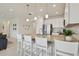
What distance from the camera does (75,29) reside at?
171 centimetres

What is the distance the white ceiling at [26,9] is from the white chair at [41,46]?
0.31 m

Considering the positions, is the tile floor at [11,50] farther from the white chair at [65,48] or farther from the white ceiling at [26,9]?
the white chair at [65,48]


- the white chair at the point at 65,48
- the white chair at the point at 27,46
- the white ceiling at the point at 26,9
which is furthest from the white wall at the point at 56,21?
the white chair at the point at 27,46

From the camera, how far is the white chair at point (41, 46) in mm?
1744

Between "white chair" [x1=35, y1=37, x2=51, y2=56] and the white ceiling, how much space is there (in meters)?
0.31

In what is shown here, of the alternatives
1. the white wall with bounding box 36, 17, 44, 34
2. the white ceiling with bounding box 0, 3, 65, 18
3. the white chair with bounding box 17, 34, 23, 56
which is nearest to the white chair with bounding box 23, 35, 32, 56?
the white chair with bounding box 17, 34, 23, 56

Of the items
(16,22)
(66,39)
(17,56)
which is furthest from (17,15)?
(66,39)

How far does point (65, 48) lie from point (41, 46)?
295 millimetres

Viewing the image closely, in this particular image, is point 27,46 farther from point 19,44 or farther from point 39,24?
point 39,24

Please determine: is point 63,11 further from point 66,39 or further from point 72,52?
point 72,52

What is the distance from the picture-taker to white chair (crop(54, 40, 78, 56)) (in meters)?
1.69

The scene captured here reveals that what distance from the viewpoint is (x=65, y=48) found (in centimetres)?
172

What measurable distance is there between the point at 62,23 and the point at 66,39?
20cm

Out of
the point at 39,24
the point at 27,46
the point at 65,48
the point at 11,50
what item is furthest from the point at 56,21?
the point at 11,50
